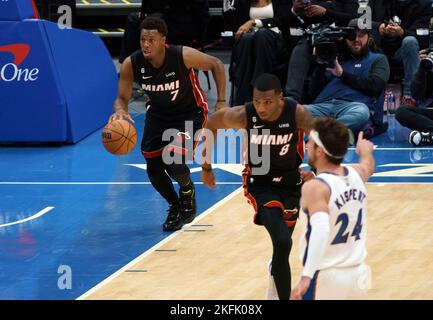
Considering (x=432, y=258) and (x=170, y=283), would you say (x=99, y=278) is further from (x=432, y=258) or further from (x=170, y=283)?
(x=432, y=258)

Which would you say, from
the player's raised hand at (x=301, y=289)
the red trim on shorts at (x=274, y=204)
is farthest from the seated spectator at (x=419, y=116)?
the player's raised hand at (x=301, y=289)

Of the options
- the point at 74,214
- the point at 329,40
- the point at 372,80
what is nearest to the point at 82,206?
the point at 74,214

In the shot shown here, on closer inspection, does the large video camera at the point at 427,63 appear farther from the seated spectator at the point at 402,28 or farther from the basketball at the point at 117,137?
the basketball at the point at 117,137

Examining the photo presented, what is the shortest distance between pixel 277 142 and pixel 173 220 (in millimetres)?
2577

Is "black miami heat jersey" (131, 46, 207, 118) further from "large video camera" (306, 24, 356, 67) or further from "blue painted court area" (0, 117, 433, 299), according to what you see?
"large video camera" (306, 24, 356, 67)

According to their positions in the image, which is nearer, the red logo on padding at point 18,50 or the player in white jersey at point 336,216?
the player in white jersey at point 336,216

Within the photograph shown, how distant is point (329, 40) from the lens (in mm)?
14156

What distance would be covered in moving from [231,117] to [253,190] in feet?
1.93

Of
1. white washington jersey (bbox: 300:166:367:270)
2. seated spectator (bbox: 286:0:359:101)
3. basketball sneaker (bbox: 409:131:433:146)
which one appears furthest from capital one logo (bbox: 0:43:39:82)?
white washington jersey (bbox: 300:166:367:270)

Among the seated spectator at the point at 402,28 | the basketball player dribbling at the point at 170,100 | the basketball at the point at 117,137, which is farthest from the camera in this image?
the seated spectator at the point at 402,28

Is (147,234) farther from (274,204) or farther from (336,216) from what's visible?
(336,216)

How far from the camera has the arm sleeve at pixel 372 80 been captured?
1419 centimetres

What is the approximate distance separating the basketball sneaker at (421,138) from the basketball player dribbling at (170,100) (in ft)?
14.5
